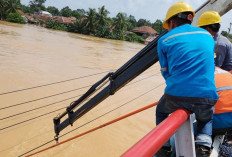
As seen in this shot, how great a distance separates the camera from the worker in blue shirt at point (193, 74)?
1413 millimetres

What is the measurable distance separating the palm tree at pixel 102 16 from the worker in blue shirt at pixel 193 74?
46463mm

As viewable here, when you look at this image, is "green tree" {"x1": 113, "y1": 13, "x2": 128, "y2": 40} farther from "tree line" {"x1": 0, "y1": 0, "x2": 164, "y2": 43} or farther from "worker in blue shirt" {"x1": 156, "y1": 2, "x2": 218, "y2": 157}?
"worker in blue shirt" {"x1": 156, "y1": 2, "x2": 218, "y2": 157}

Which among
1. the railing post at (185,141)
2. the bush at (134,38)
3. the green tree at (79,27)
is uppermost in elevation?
the green tree at (79,27)

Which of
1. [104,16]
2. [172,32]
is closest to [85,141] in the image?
[172,32]

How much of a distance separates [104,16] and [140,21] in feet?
144

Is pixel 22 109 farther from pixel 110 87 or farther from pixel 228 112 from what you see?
pixel 228 112

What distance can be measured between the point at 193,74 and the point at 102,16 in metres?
47.0

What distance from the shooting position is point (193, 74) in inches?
55.9

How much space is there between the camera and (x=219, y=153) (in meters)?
1.71

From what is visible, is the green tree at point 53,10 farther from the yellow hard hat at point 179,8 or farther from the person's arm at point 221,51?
the yellow hard hat at point 179,8

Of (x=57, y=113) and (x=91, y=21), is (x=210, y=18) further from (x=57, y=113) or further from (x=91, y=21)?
(x=91, y=21)

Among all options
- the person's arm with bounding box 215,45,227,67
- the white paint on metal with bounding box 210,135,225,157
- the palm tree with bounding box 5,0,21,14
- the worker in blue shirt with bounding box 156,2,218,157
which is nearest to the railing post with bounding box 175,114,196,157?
the worker in blue shirt with bounding box 156,2,218,157

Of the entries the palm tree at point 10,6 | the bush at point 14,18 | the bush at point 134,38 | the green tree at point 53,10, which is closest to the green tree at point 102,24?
the bush at point 134,38

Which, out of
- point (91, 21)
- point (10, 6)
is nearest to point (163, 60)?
point (91, 21)
